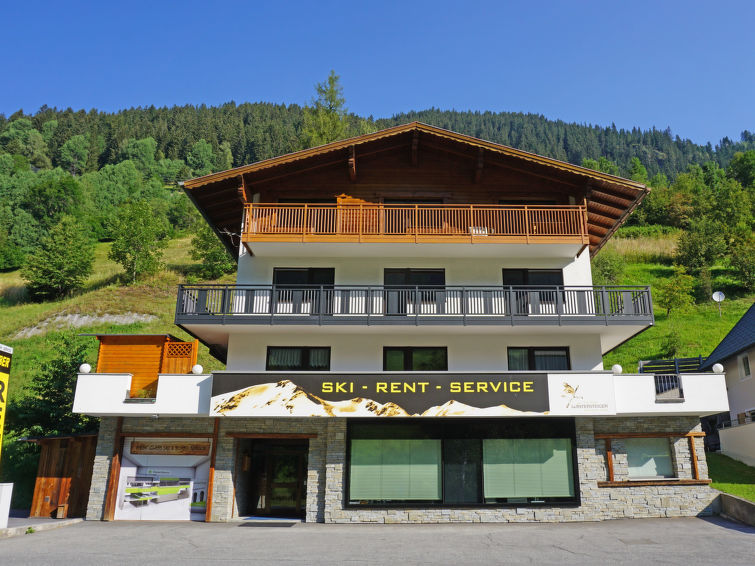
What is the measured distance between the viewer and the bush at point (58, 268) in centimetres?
5200

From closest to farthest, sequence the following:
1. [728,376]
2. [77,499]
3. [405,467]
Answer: [405,467] < [77,499] < [728,376]

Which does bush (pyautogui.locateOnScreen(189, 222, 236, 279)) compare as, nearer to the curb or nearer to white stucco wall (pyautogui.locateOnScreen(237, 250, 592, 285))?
white stucco wall (pyautogui.locateOnScreen(237, 250, 592, 285))

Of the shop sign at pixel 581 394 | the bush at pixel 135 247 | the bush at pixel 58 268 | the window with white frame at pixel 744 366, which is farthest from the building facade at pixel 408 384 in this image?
the bush at pixel 58 268

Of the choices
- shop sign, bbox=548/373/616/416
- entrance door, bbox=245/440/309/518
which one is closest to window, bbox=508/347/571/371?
shop sign, bbox=548/373/616/416

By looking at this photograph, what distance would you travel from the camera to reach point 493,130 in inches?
7077

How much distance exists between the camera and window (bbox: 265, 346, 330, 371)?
60.6 ft

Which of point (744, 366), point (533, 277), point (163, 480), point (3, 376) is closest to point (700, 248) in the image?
point (744, 366)

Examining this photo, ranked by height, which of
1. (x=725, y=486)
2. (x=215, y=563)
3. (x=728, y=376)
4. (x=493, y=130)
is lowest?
Answer: (x=215, y=563)

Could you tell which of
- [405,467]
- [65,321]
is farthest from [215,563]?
[65,321]

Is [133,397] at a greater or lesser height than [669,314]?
lesser

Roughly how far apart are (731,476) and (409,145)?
16.0 metres

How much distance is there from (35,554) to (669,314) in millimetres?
41422

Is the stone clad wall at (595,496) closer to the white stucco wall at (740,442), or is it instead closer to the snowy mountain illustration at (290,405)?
the snowy mountain illustration at (290,405)

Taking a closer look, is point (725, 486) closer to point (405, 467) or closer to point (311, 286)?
point (405, 467)
